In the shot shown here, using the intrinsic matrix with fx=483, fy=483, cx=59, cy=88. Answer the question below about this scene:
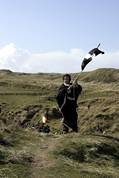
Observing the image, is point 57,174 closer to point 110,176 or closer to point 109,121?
point 110,176

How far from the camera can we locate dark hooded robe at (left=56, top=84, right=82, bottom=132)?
64.5 feet

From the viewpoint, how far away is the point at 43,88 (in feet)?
297

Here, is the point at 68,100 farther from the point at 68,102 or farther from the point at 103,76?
the point at 103,76

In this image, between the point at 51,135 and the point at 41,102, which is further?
the point at 41,102

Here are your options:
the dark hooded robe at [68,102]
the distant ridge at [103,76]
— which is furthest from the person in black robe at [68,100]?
the distant ridge at [103,76]

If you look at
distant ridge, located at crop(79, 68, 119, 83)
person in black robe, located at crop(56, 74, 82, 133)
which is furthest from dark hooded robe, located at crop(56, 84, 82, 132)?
distant ridge, located at crop(79, 68, 119, 83)

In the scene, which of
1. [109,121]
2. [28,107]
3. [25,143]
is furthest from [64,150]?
[28,107]

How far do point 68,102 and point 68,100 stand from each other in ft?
0.29

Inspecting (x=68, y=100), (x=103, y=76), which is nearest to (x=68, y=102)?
(x=68, y=100)

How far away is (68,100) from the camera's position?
65.2 ft

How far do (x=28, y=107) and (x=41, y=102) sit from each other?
168 inches

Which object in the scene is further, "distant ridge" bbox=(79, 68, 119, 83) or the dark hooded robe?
"distant ridge" bbox=(79, 68, 119, 83)

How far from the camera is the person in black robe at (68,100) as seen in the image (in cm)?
1962

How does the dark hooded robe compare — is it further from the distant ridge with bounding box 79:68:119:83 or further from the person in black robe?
the distant ridge with bounding box 79:68:119:83
